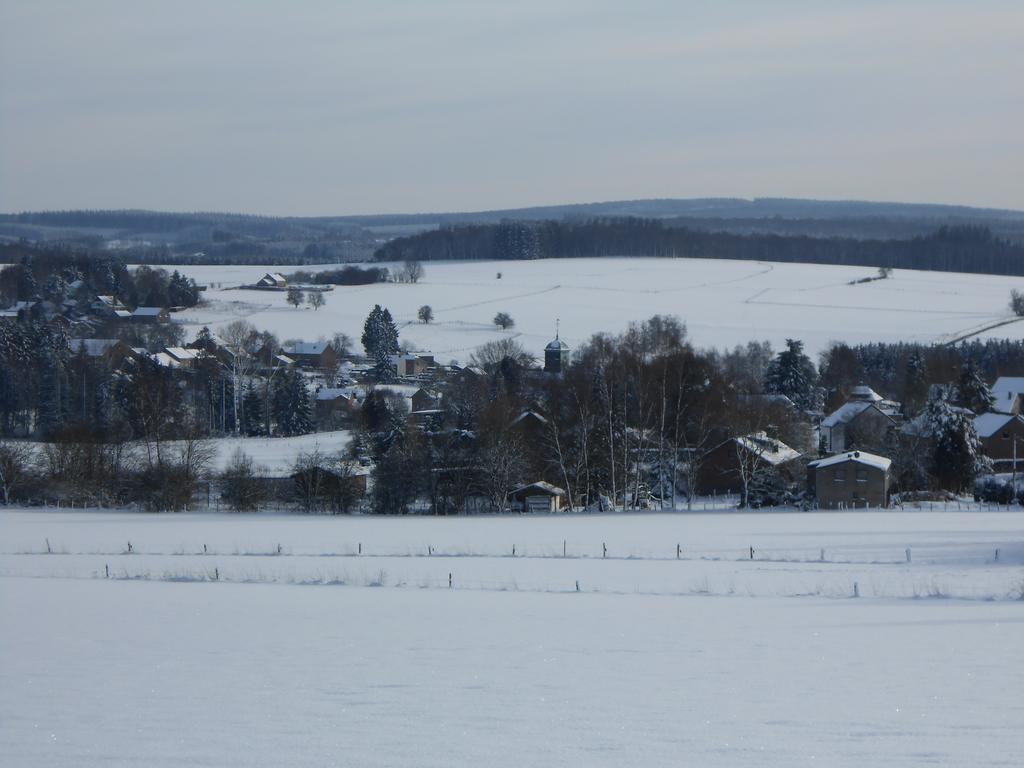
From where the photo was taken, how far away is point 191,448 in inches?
1542

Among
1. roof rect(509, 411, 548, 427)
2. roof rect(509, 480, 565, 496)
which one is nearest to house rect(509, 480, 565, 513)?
roof rect(509, 480, 565, 496)

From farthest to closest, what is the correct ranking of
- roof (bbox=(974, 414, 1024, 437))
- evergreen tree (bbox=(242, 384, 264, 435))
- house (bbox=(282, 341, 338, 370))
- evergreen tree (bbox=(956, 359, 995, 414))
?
house (bbox=(282, 341, 338, 370))
evergreen tree (bbox=(242, 384, 264, 435))
evergreen tree (bbox=(956, 359, 995, 414))
roof (bbox=(974, 414, 1024, 437))

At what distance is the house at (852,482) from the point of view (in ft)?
124

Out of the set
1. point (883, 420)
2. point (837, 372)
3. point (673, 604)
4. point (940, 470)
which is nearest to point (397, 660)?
point (673, 604)

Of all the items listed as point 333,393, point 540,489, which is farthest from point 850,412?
point 333,393

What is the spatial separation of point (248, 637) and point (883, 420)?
41.7 m

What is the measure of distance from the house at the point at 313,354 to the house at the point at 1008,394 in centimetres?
4131

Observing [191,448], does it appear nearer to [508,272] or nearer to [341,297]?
[341,297]

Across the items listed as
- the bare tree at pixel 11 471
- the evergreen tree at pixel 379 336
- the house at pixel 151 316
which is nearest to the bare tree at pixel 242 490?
the bare tree at pixel 11 471

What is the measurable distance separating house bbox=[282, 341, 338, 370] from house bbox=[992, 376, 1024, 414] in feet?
136

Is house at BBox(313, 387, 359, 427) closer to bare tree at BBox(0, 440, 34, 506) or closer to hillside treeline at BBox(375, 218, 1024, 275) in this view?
bare tree at BBox(0, 440, 34, 506)

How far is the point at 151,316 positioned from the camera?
89.4 meters

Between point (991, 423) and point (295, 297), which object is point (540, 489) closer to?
point (991, 423)

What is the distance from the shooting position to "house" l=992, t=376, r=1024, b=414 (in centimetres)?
5842
